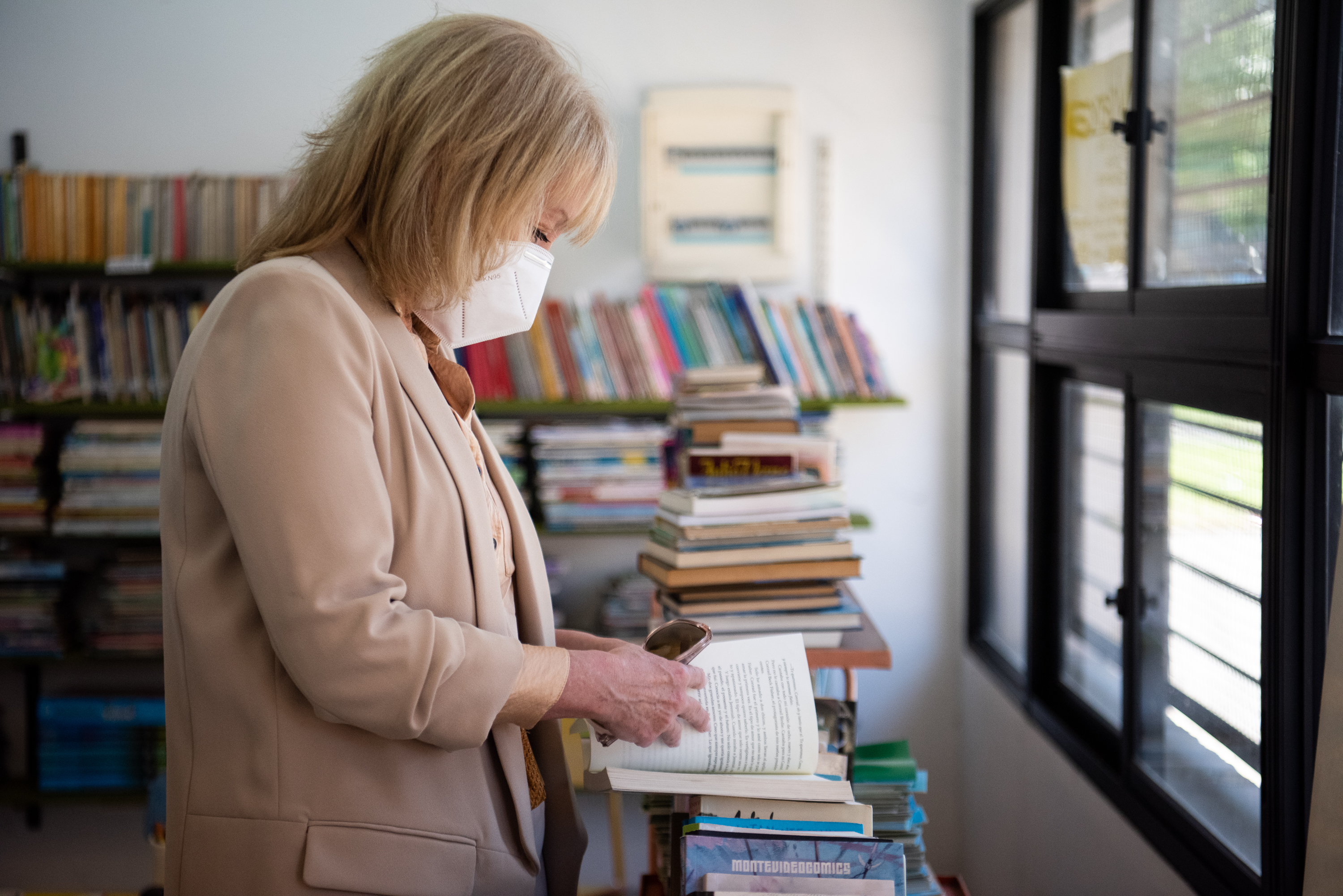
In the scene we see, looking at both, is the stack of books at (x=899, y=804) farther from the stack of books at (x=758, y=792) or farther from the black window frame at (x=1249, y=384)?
the black window frame at (x=1249, y=384)

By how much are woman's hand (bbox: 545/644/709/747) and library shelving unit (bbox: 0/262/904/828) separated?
1.76m

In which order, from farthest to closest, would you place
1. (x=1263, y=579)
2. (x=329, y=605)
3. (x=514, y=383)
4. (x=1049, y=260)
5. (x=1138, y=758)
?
(x=514, y=383) < (x=1049, y=260) < (x=1138, y=758) < (x=1263, y=579) < (x=329, y=605)

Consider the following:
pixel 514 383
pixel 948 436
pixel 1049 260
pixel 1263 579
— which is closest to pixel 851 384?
pixel 948 436

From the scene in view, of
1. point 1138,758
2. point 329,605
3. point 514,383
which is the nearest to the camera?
point 329,605

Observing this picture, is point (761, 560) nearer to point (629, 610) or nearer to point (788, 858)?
point (788, 858)

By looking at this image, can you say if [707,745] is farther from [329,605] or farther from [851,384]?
[851,384]

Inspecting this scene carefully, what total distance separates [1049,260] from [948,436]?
0.78 m

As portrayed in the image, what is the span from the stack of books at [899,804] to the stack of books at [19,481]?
2.40 m

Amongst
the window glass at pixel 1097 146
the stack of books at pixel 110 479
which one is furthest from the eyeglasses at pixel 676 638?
the stack of books at pixel 110 479

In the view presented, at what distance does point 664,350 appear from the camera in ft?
9.25

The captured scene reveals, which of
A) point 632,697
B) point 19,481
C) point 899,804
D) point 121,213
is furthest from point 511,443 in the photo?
point 632,697

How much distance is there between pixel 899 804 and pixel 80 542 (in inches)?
102

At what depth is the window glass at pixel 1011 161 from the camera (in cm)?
264

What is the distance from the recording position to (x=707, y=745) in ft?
3.39
